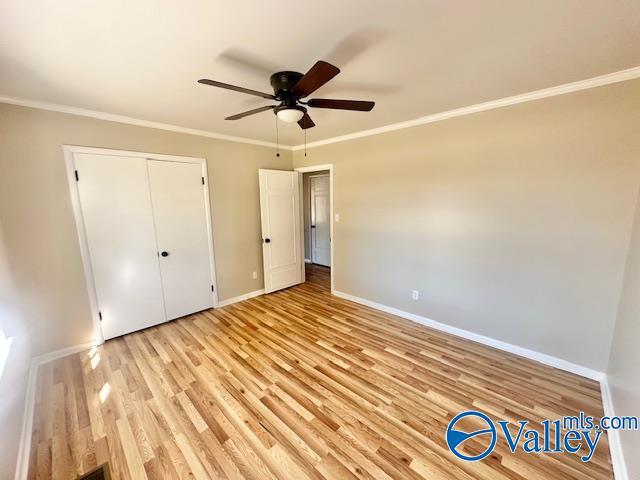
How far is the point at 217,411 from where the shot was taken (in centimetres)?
189

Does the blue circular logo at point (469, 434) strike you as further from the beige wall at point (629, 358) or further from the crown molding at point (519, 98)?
the crown molding at point (519, 98)

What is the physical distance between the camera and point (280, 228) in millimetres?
4270

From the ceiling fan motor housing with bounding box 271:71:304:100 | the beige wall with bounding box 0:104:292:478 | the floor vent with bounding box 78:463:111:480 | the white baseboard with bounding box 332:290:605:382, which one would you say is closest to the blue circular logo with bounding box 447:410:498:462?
the white baseboard with bounding box 332:290:605:382

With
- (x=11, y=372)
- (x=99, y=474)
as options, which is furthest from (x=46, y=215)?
(x=99, y=474)

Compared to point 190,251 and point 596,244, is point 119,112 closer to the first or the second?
point 190,251

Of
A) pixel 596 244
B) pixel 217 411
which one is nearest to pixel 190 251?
pixel 217 411

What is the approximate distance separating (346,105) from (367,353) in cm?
229

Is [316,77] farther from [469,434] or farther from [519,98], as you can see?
[469,434]

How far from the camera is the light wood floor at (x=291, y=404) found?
58.9 inches

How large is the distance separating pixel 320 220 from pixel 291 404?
4.37 meters

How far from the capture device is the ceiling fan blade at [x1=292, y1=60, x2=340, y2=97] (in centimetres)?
135

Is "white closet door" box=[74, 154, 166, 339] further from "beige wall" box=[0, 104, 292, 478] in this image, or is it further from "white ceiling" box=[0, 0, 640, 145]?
"white ceiling" box=[0, 0, 640, 145]

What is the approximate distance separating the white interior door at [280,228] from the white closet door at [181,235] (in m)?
0.91

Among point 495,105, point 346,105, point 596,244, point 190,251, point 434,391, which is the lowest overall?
point 434,391
